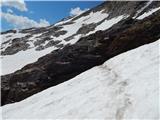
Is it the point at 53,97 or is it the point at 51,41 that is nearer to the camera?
the point at 53,97

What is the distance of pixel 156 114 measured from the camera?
12391 mm

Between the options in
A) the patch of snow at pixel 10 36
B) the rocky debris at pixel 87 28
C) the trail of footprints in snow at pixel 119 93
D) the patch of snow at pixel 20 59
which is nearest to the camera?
the trail of footprints in snow at pixel 119 93

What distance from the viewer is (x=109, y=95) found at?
15648 millimetres

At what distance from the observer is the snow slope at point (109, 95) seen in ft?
44.9

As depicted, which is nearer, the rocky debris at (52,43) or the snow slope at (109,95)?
the snow slope at (109,95)

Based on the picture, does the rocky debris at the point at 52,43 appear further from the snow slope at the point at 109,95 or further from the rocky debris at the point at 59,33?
the snow slope at the point at 109,95

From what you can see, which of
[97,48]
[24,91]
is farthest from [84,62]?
[24,91]

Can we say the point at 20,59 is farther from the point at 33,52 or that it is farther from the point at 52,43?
the point at 52,43

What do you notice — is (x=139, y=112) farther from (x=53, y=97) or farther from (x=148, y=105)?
(x=53, y=97)

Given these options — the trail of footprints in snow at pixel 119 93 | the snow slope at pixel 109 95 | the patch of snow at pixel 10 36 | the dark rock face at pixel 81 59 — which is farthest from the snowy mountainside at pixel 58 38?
the trail of footprints in snow at pixel 119 93

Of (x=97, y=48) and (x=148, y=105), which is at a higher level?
→ (x=97, y=48)

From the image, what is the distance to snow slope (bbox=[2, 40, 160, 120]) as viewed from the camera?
1367 cm

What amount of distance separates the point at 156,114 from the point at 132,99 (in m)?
2.04

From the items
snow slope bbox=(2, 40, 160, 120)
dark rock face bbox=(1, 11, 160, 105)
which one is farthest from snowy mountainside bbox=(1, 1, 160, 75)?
snow slope bbox=(2, 40, 160, 120)
